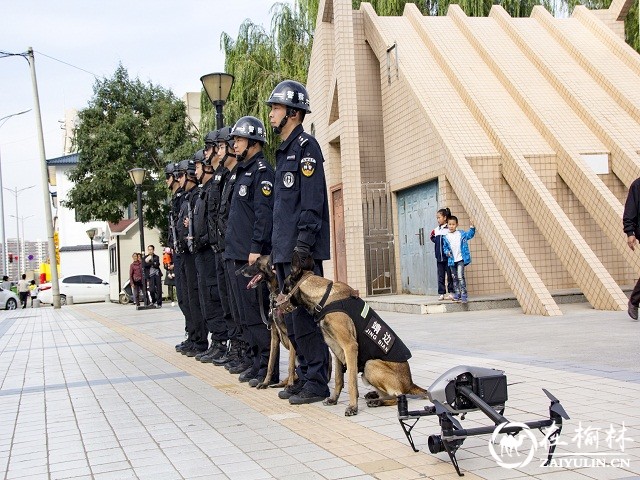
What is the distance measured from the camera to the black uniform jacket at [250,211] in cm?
791

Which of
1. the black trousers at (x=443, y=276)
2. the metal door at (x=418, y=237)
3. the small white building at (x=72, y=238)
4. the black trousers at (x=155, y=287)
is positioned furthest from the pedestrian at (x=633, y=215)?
the small white building at (x=72, y=238)

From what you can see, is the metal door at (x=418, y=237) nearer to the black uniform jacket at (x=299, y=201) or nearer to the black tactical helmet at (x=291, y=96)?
the black tactical helmet at (x=291, y=96)

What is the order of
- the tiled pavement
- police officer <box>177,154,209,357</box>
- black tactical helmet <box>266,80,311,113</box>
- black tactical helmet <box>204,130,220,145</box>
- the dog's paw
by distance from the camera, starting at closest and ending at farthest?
the tiled pavement, the dog's paw, black tactical helmet <box>266,80,311,113</box>, black tactical helmet <box>204,130,220,145</box>, police officer <box>177,154,209,357</box>

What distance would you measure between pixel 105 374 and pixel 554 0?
71.3ft

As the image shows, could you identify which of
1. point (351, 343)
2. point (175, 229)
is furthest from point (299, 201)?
point (175, 229)

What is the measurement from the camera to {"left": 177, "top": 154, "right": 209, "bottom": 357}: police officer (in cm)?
1094

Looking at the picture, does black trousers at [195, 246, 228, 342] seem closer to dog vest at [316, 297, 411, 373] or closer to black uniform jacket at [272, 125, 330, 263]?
black uniform jacket at [272, 125, 330, 263]

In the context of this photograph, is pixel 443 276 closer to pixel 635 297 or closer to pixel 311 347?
pixel 635 297

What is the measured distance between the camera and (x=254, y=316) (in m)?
8.11

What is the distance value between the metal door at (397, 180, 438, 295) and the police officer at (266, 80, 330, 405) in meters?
10.2

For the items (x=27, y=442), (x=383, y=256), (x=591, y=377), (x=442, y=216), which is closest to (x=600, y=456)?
(x=591, y=377)

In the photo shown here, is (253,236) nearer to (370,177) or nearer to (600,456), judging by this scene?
(600,456)

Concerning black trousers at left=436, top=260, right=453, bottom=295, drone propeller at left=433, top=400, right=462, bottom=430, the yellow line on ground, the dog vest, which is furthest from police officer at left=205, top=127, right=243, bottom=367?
black trousers at left=436, top=260, right=453, bottom=295

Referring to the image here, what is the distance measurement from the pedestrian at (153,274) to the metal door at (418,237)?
32.6 ft
